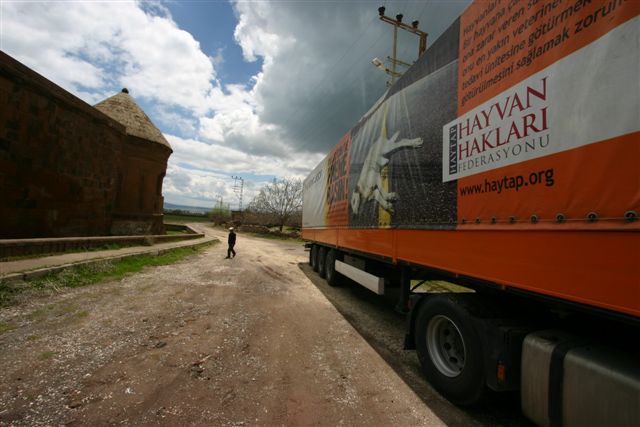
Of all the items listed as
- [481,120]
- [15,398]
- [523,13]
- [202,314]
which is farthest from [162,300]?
[523,13]

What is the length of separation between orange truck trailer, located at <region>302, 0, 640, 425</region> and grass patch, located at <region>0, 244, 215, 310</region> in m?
6.46

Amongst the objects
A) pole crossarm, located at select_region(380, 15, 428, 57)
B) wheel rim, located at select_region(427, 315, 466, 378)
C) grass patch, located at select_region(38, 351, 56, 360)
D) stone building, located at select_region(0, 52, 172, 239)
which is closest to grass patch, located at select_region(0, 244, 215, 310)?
grass patch, located at select_region(38, 351, 56, 360)

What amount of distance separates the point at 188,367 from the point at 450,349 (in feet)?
10.2

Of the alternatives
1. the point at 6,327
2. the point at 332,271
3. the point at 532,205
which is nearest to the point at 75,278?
the point at 6,327

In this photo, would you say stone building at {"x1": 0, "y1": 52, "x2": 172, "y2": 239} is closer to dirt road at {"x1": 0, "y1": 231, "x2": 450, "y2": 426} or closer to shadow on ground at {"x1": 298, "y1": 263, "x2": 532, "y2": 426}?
dirt road at {"x1": 0, "y1": 231, "x2": 450, "y2": 426}

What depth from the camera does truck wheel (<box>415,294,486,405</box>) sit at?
117 inches

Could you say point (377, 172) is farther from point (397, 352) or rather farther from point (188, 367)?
point (188, 367)

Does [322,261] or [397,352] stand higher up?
[322,261]

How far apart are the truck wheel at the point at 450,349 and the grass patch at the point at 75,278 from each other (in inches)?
240

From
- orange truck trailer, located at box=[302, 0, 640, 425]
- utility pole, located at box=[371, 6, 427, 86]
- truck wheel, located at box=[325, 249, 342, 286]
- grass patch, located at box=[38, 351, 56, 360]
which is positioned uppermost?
utility pole, located at box=[371, 6, 427, 86]

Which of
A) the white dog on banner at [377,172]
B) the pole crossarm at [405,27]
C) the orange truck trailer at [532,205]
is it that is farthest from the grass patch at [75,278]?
the pole crossarm at [405,27]

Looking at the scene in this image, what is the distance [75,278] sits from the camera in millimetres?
7594

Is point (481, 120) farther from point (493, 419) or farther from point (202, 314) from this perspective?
point (202, 314)

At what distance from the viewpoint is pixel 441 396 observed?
11.1 ft
